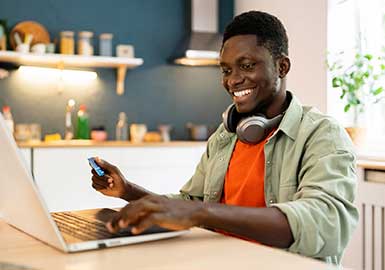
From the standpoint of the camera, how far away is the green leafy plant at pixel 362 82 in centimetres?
335

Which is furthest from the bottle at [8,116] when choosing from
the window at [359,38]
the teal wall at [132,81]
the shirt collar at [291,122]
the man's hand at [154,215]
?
the man's hand at [154,215]

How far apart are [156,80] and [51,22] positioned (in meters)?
0.98

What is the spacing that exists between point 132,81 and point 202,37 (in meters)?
0.70

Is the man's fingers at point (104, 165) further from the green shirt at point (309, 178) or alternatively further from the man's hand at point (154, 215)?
the man's hand at point (154, 215)

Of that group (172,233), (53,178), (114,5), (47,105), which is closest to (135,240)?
(172,233)

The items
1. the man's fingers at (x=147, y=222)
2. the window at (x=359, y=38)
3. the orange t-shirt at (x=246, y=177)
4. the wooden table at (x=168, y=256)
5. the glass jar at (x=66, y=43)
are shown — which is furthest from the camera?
the glass jar at (x=66, y=43)

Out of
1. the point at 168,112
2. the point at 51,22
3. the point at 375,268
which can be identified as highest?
the point at 51,22

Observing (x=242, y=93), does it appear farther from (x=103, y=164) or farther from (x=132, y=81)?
(x=132, y=81)

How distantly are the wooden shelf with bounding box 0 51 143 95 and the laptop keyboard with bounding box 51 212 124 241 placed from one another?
284 cm

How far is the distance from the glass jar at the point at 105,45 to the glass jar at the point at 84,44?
9 centimetres

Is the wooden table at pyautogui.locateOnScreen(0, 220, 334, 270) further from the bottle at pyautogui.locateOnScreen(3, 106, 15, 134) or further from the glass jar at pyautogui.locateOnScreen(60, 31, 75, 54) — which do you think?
the glass jar at pyautogui.locateOnScreen(60, 31, 75, 54)

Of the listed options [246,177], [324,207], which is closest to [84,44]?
[246,177]

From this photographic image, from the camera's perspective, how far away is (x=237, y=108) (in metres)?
1.68

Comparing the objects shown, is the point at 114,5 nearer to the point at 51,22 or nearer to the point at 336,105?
the point at 51,22
